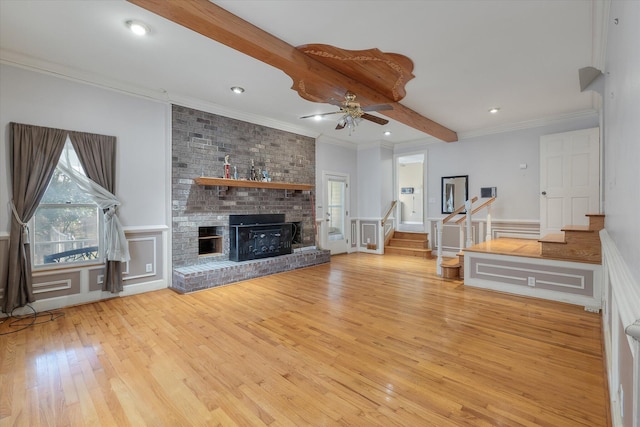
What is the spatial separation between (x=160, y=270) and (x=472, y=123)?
6.46 m

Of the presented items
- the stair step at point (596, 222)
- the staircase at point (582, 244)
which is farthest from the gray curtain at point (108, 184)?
the stair step at point (596, 222)

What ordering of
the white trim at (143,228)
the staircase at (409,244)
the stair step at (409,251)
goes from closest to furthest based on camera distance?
the white trim at (143,228), the stair step at (409,251), the staircase at (409,244)

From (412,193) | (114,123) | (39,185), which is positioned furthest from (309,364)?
(412,193)

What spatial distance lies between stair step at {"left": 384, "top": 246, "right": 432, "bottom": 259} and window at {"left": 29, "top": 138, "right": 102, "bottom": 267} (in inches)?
238

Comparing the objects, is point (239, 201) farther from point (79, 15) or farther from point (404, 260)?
point (404, 260)

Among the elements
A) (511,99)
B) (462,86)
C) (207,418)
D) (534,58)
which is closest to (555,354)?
(207,418)

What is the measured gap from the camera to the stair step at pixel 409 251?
6.96m

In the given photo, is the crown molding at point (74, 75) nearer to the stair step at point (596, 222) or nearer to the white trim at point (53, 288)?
the white trim at point (53, 288)

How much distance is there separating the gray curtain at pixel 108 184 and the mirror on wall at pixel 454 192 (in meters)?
6.58

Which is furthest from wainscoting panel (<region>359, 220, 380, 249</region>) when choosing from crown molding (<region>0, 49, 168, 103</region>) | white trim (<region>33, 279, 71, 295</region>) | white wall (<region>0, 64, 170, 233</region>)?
white trim (<region>33, 279, 71, 295</region>)

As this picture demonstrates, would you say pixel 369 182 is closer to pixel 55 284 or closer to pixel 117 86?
pixel 117 86

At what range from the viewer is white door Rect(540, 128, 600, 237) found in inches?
200

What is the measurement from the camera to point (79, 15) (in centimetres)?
265

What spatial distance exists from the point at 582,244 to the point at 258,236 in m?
4.77
